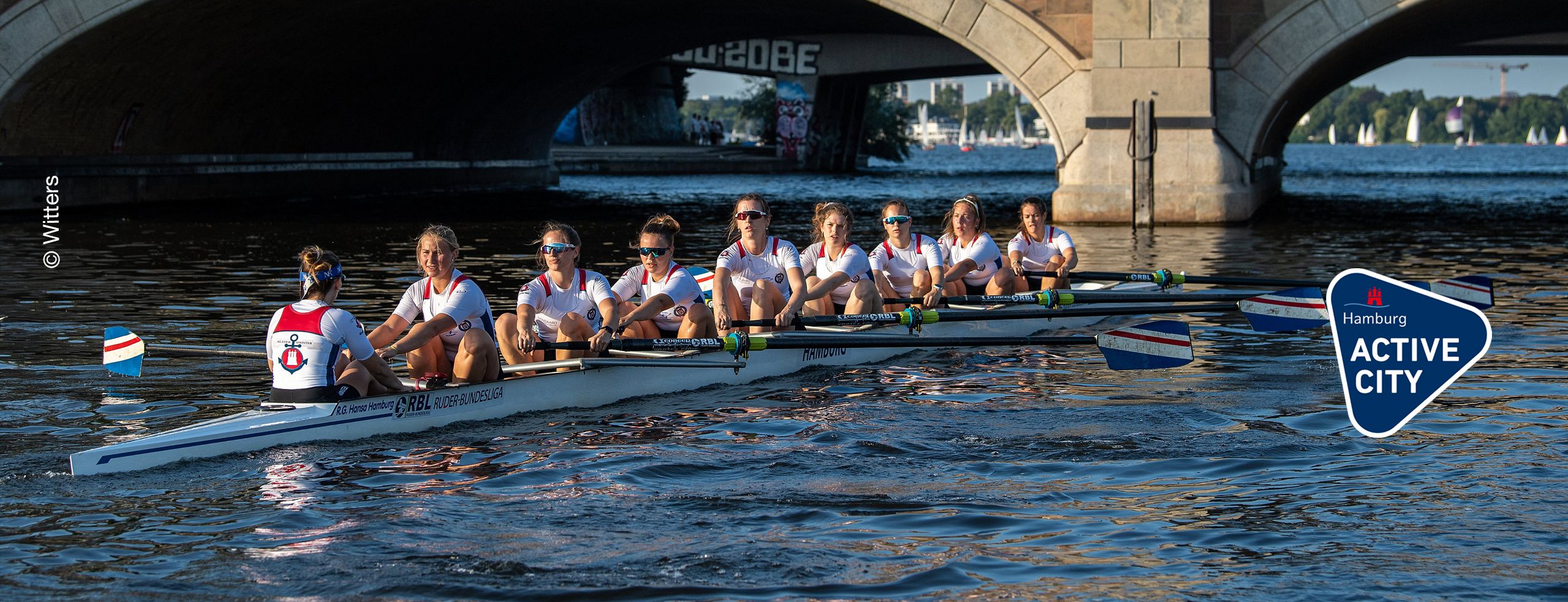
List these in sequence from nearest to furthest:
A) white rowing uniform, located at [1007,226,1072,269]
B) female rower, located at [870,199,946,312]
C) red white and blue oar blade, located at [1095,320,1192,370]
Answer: red white and blue oar blade, located at [1095,320,1192,370] → female rower, located at [870,199,946,312] → white rowing uniform, located at [1007,226,1072,269]

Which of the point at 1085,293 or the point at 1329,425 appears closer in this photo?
the point at 1329,425

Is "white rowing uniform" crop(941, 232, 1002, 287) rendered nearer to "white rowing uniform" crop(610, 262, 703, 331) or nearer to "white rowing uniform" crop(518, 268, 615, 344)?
"white rowing uniform" crop(610, 262, 703, 331)

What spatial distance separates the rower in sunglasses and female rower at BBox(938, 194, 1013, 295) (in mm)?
1507

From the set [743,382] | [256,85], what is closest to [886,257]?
[743,382]

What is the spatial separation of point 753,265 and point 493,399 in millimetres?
2847

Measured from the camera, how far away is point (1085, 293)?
1365 cm

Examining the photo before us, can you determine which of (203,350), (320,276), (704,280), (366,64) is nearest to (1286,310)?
(704,280)

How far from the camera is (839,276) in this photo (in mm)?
11930

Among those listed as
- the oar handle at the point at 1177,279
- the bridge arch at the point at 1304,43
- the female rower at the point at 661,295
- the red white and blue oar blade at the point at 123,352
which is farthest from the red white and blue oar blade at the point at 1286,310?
the bridge arch at the point at 1304,43

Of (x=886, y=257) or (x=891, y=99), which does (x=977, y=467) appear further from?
(x=891, y=99)

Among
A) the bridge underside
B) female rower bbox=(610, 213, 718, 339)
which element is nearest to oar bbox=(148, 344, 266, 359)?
female rower bbox=(610, 213, 718, 339)

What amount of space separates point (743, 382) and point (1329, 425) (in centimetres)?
383

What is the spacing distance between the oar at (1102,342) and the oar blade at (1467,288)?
14.0 ft

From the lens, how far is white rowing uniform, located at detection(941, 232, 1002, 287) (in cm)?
1369
